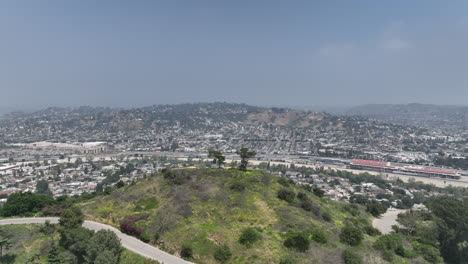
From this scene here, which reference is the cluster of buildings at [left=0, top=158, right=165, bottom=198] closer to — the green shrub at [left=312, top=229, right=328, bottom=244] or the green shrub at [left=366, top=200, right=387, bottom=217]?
the green shrub at [left=366, top=200, right=387, bottom=217]

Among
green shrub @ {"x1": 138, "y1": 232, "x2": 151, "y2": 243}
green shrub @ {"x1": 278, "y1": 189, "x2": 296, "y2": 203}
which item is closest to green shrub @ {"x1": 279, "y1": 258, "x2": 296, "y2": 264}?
green shrub @ {"x1": 138, "y1": 232, "x2": 151, "y2": 243}

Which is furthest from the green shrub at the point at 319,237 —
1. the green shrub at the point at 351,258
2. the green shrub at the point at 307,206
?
the green shrub at the point at 307,206

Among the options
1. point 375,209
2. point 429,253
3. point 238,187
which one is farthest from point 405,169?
point 238,187

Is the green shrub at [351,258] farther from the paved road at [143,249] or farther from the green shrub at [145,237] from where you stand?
the green shrub at [145,237]

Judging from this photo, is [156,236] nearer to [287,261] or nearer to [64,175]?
[287,261]

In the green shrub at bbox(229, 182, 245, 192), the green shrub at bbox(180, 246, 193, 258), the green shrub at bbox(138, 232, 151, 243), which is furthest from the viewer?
the green shrub at bbox(229, 182, 245, 192)

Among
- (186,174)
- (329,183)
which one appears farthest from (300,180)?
(186,174)
